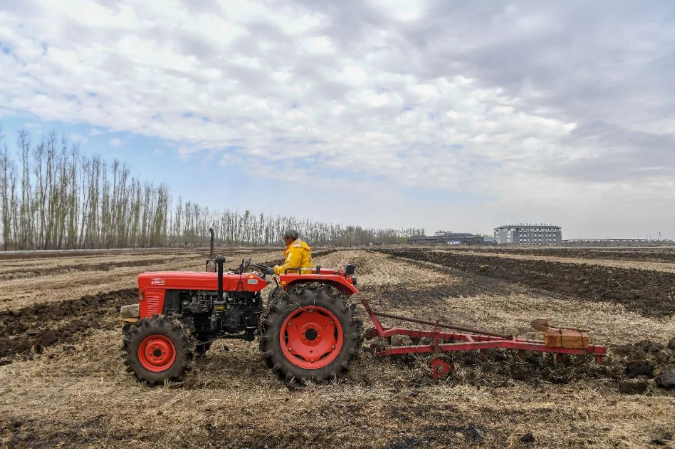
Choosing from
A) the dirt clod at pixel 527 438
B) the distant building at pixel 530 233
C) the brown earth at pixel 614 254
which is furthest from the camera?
the distant building at pixel 530 233

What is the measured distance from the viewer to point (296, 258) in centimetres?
598

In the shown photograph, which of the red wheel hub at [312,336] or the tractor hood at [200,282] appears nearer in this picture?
the red wheel hub at [312,336]

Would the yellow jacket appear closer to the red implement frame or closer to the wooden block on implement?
the red implement frame

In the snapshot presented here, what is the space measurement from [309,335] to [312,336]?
0.04 metres

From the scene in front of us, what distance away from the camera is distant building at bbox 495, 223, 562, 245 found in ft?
453

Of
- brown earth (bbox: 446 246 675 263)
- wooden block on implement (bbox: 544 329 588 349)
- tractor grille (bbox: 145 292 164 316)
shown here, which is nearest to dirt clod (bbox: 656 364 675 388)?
wooden block on implement (bbox: 544 329 588 349)

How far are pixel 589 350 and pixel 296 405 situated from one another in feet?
11.5

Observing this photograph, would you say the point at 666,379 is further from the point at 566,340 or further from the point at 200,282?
the point at 200,282

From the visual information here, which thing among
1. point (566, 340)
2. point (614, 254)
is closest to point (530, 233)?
point (614, 254)

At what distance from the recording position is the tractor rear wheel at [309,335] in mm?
5520

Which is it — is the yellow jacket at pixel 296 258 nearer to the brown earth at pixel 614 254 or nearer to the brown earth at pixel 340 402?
the brown earth at pixel 340 402

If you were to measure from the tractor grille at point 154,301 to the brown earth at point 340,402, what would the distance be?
34.0 inches

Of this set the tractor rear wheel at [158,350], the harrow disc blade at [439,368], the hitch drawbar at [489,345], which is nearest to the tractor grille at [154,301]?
the tractor rear wheel at [158,350]

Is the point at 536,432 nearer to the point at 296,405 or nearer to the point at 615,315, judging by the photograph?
the point at 296,405
